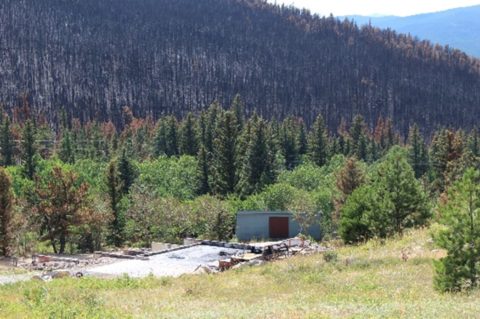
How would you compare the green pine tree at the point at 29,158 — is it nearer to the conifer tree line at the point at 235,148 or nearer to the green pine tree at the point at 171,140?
the conifer tree line at the point at 235,148

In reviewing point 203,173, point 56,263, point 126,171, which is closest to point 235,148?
point 203,173

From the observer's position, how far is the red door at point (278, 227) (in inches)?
2217

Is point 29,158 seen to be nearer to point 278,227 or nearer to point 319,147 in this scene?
point 278,227

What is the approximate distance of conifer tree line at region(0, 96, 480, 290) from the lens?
34.6m

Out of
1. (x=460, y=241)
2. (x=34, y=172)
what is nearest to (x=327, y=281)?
(x=460, y=241)

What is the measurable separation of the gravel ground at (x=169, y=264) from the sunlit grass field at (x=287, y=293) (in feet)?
22.4

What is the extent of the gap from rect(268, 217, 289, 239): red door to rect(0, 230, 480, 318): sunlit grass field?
2397 centimetres

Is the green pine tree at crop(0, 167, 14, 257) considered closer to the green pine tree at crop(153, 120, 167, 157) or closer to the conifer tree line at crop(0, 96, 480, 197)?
the conifer tree line at crop(0, 96, 480, 197)

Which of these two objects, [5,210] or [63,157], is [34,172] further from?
[5,210]

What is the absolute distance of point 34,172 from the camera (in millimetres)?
81562

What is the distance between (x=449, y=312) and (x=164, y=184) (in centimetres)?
6533

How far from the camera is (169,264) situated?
38.3 meters

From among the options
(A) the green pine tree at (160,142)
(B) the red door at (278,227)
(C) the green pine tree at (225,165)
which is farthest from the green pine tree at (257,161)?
(A) the green pine tree at (160,142)

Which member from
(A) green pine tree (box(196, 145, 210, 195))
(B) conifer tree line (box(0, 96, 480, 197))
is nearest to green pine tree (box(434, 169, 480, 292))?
(B) conifer tree line (box(0, 96, 480, 197))
